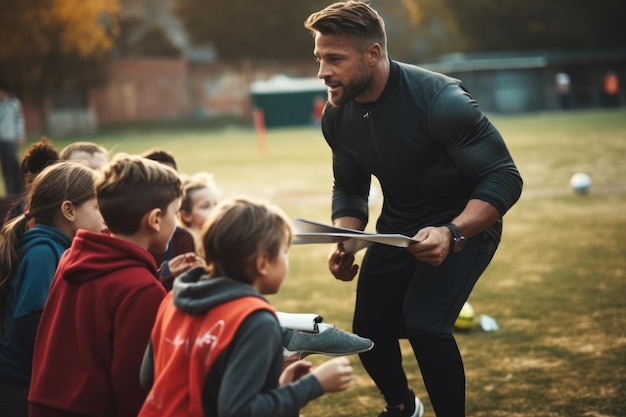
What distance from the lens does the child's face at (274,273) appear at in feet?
9.82

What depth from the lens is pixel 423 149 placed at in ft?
14.8

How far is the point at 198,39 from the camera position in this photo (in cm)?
5938

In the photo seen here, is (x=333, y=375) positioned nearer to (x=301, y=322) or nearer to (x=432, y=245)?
Result: (x=301, y=322)

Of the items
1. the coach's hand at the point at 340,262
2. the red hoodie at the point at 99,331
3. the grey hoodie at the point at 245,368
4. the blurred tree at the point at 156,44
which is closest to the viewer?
the grey hoodie at the point at 245,368

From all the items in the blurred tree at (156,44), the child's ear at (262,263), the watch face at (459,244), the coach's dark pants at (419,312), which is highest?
the child's ear at (262,263)

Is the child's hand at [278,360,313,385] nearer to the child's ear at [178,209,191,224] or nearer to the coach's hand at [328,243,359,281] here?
the coach's hand at [328,243,359,281]

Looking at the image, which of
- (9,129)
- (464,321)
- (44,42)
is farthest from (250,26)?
(464,321)

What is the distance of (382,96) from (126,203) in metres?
1.65

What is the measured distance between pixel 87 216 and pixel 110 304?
36.9 inches

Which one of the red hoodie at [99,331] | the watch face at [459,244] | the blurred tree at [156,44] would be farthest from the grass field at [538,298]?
the blurred tree at [156,44]

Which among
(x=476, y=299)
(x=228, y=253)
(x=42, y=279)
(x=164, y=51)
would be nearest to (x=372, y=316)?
(x=42, y=279)

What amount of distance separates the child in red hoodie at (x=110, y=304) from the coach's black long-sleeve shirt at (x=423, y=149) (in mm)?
1456

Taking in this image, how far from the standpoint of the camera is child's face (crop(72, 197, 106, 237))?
4.11m

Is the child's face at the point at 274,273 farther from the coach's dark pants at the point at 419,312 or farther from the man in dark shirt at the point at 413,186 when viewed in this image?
the coach's dark pants at the point at 419,312
